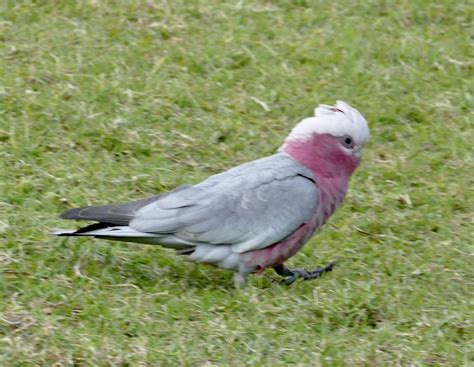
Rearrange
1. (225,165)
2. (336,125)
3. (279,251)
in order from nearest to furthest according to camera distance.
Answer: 1. (279,251)
2. (336,125)
3. (225,165)

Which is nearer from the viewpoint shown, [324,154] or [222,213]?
[222,213]

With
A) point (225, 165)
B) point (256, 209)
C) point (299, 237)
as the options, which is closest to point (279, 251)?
point (299, 237)

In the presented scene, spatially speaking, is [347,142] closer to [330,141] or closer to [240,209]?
[330,141]

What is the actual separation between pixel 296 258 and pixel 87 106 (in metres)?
1.82

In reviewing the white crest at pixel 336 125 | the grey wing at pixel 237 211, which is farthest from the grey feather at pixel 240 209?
the white crest at pixel 336 125

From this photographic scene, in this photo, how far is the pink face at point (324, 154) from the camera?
5141 mm

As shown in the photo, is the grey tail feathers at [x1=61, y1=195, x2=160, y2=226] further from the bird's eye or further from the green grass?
the bird's eye

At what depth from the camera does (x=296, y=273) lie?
17.0ft

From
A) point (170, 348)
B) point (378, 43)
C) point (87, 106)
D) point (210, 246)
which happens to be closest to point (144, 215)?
point (210, 246)

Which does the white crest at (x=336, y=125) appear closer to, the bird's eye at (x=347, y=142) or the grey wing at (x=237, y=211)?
the bird's eye at (x=347, y=142)

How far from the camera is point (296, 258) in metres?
5.54

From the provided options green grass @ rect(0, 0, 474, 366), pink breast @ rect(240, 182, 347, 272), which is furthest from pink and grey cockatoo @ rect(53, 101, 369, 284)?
green grass @ rect(0, 0, 474, 366)

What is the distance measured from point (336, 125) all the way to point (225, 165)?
137 cm

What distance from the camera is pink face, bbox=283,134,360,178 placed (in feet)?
16.9
